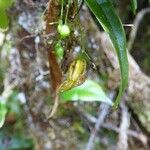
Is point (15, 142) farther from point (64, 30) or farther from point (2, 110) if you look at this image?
point (64, 30)

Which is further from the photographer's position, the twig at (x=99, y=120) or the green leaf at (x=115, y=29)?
the twig at (x=99, y=120)

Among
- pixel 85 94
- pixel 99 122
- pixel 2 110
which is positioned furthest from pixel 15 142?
pixel 85 94

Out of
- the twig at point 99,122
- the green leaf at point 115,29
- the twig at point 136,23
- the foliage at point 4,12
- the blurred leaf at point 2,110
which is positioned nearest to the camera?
the green leaf at point 115,29

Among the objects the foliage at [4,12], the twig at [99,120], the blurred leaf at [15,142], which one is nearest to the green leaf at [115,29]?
the foliage at [4,12]

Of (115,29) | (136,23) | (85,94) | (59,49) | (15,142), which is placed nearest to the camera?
(115,29)

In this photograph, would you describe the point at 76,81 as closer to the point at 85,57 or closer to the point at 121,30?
the point at 85,57

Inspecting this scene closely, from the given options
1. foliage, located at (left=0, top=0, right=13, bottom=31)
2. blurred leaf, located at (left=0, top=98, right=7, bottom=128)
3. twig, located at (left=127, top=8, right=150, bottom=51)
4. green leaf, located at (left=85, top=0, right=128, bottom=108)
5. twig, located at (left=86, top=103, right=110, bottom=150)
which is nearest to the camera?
green leaf, located at (left=85, top=0, right=128, bottom=108)

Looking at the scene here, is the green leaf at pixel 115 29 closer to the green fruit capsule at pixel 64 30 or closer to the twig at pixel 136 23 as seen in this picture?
the green fruit capsule at pixel 64 30

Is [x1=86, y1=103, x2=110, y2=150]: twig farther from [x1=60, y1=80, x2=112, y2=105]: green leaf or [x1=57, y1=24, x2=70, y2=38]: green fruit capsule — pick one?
[x1=57, y1=24, x2=70, y2=38]: green fruit capsule

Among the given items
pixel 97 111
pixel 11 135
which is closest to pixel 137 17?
pixel 97 111

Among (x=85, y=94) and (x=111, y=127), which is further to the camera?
(x=111, y=127)

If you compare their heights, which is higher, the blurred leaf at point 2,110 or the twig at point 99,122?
the blurred leaf at point 2,110

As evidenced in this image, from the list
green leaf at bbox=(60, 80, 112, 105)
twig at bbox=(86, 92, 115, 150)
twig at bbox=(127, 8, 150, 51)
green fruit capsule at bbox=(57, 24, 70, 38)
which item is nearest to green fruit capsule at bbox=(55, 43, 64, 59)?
green fruit capsule at bbox=(57, 24, 70, 38)
